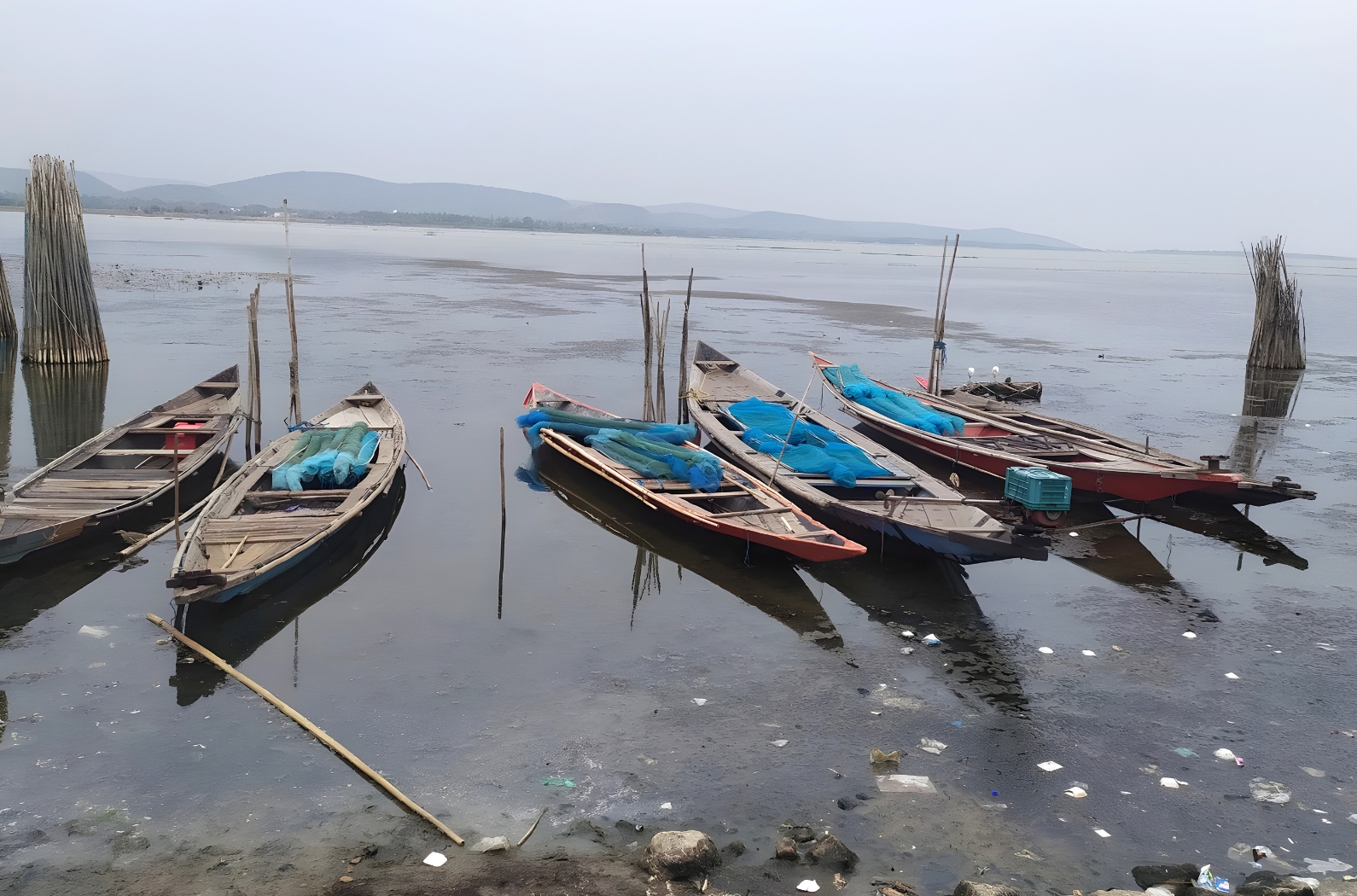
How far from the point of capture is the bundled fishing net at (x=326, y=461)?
1231 centimetres

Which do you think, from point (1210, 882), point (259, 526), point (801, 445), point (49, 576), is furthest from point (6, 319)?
point (1210, 882)

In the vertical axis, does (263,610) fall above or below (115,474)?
below

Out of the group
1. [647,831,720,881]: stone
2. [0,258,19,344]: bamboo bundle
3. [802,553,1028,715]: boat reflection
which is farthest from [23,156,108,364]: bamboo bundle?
[647,831,720,881]: stone

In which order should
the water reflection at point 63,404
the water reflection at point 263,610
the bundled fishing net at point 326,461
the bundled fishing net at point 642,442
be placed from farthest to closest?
1. the water reflection at point 63,404
2. the bundled fishing net at point 642,442
3. the bundled fishing net at point 326,461
4. the water reflection at point 263,610

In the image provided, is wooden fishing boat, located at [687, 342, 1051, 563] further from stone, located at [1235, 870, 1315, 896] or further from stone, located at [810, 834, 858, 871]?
stone, located at [810, 834, 858, 871]

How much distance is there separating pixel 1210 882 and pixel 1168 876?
246mm

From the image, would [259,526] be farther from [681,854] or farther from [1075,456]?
[1075,456]

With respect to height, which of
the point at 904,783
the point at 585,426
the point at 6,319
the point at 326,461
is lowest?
the point at 904,783

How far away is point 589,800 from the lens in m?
6.86

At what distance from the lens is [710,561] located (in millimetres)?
11938

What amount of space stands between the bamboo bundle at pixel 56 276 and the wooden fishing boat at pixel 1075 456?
57.3ft

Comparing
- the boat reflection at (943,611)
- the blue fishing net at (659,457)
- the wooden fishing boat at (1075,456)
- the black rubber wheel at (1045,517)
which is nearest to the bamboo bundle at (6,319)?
the blue fishing net at (659,457)

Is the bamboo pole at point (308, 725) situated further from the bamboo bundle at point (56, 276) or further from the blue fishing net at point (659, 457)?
the bamboo bundle at point (56, 276)

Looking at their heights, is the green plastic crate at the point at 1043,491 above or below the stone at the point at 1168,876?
above
